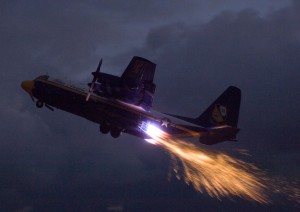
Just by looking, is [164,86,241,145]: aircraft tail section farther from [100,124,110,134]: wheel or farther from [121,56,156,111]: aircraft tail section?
[100,124,110,134]: wheel

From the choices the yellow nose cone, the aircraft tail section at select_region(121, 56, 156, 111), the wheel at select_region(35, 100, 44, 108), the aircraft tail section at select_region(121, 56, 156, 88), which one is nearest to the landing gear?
the aircraft tail section at select_region(121, 56, 156, 111)

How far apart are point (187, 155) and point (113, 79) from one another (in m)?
9.79

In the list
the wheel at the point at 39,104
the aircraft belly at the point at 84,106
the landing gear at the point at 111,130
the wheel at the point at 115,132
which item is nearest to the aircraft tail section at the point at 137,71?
the aircraft belly at the point at 84,106

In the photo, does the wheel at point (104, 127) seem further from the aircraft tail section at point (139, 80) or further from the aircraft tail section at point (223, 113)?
the aircraft tail section at point (223, 113)

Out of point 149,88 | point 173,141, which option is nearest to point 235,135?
point 173,141

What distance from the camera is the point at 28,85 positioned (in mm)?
31375

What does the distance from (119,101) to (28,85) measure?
9.11 meters

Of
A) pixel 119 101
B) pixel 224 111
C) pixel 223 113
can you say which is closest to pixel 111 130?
pixel 119 101

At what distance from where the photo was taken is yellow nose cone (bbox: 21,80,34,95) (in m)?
31.2

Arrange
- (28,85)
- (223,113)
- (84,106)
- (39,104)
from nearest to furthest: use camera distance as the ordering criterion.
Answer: (84,106) → (39,104) → (28,85) → (223,113)

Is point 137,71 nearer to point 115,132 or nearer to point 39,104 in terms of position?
point 115,132

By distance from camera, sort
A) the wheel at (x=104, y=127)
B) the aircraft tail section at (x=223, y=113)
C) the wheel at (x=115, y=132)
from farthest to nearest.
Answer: the aircraft tail section at (x=223, y=113), the wheel at (x=115, y=132), the wheel at (x=104, y=127)

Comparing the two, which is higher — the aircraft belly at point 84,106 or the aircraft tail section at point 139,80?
the aircraft tail section at point 139,80

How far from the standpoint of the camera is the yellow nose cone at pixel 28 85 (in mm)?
31172
